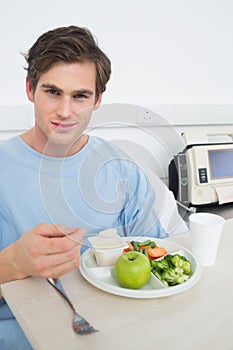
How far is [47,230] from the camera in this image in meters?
0.71

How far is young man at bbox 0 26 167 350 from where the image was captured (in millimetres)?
723

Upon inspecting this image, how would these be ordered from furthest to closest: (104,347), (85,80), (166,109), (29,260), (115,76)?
(166,109) < (115,76) < (85,80) < (29,260) < (104,347)

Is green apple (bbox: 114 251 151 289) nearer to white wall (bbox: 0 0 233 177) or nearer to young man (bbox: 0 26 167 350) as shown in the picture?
young man (bbox: 0 26 167 350)

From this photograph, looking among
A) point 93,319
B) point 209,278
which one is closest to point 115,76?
point 209,278

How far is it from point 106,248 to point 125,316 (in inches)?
7.8

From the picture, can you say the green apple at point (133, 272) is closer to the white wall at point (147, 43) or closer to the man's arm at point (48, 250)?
the man's arm at point (48, 250)

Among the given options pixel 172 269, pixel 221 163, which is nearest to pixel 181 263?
pixel 172 269

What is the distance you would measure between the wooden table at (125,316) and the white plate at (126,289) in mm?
13

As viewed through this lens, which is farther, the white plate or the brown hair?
the brown hair

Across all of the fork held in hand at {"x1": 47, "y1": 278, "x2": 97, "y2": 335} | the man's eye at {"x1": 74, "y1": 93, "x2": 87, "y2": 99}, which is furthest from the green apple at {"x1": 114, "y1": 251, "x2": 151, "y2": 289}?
the man's eye at {"x1": 74, "y1": 93, "x2": 87, "y2": 99}

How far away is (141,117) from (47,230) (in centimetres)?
38

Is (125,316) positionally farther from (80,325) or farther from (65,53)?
(65,53)

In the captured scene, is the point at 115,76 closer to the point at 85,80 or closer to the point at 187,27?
the point at 187,27

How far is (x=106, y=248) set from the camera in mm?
804
